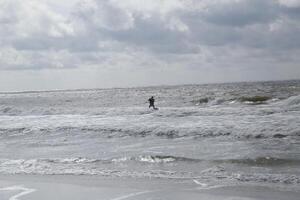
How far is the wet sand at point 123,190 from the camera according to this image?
321 inches

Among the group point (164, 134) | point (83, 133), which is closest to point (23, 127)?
point (83, 133)

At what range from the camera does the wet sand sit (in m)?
8.16

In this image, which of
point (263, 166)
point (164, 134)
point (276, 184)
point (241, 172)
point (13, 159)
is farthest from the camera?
point (164, 134)

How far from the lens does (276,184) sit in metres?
8.97

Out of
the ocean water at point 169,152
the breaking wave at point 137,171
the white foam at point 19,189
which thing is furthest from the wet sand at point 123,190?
the breaking wave at point 137,171

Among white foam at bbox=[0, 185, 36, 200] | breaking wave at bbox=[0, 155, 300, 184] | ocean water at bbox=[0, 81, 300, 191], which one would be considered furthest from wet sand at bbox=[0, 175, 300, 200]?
breaking wave at bbox=[0, 155, 300, 184]

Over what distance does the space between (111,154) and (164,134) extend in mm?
5288

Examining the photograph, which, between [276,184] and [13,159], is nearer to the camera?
[276,184]

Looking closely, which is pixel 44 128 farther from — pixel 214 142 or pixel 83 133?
pixel 214 142

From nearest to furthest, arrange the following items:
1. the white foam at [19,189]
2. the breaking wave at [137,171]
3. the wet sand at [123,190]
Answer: the wet sand at [123,190] → the white foam at [19,189] → the breaking wave at [137,171]

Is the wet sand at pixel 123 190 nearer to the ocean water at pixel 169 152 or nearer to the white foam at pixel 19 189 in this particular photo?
the white foam at pixel 19 189

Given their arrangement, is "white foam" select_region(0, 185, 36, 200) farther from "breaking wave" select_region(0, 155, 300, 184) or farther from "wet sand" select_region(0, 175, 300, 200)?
"breaking wave" select_region(0, 155, 300, 184)

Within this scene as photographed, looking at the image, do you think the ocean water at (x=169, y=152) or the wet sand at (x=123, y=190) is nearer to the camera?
the wet sand at (x=123, y=190)

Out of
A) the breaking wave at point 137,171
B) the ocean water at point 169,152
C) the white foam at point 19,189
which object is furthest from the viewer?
the ocean water at point 169,152
